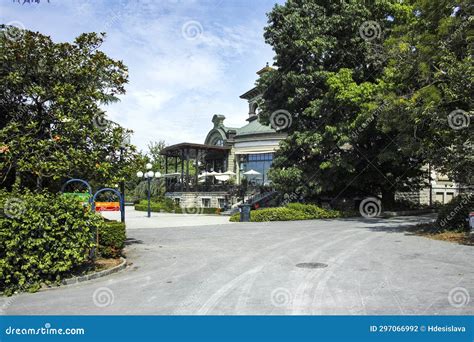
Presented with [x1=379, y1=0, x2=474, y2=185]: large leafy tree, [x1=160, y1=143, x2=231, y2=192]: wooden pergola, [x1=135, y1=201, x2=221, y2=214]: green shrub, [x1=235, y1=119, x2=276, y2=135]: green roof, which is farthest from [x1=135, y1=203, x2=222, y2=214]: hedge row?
[x1=379, y1=0, x2=474, y2=185]: large leafy tree

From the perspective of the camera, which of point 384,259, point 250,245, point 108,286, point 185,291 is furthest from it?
Result: point 250,245

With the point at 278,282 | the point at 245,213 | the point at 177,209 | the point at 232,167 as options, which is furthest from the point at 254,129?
the point at 278,282

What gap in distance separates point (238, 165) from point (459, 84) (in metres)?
29.2

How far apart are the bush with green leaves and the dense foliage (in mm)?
13616

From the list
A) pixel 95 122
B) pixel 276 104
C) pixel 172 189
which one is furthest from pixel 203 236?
pixel 172 189

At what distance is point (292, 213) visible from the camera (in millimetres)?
25328

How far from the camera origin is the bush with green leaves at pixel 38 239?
834cm

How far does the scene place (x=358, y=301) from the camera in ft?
22.9

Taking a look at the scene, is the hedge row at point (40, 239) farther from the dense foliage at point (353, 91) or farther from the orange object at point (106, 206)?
the dense foliage at point (353, 91)

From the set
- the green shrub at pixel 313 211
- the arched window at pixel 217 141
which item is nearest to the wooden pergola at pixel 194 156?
the arched window at pixel 217 141

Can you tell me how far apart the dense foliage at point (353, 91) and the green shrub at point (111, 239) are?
1231 cm

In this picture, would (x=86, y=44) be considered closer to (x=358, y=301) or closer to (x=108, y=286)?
(x=108, y=286)

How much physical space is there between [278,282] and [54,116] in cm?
782

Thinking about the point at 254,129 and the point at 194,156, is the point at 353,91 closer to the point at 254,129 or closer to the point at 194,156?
the point at 254,129
